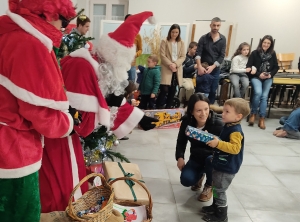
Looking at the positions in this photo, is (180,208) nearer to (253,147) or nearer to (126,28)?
(126,28)

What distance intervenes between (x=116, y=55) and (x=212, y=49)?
3268 mm

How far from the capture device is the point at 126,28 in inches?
65.0

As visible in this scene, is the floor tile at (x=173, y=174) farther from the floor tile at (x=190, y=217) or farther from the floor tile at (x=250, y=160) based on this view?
the floor tile at (x=250, y=160)

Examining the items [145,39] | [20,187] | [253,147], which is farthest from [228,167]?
[145,39]

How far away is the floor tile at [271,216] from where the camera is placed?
7.16ft

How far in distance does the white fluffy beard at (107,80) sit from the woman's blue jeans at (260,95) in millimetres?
3682

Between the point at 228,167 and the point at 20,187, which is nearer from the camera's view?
the point at 20,187

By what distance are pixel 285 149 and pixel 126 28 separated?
299cm

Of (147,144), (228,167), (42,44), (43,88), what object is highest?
(42,44)

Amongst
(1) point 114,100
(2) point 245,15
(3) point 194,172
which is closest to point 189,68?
(2) point 245,15

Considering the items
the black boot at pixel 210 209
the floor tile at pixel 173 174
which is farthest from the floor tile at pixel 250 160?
the black boot at pixel 210 209

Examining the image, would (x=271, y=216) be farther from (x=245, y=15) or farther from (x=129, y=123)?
(x=245, y=15)

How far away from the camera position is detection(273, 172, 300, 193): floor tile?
272cm

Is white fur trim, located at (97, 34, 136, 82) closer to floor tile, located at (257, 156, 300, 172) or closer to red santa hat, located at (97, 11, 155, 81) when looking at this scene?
red santa hat, located at (97, 11, 155, 81)
